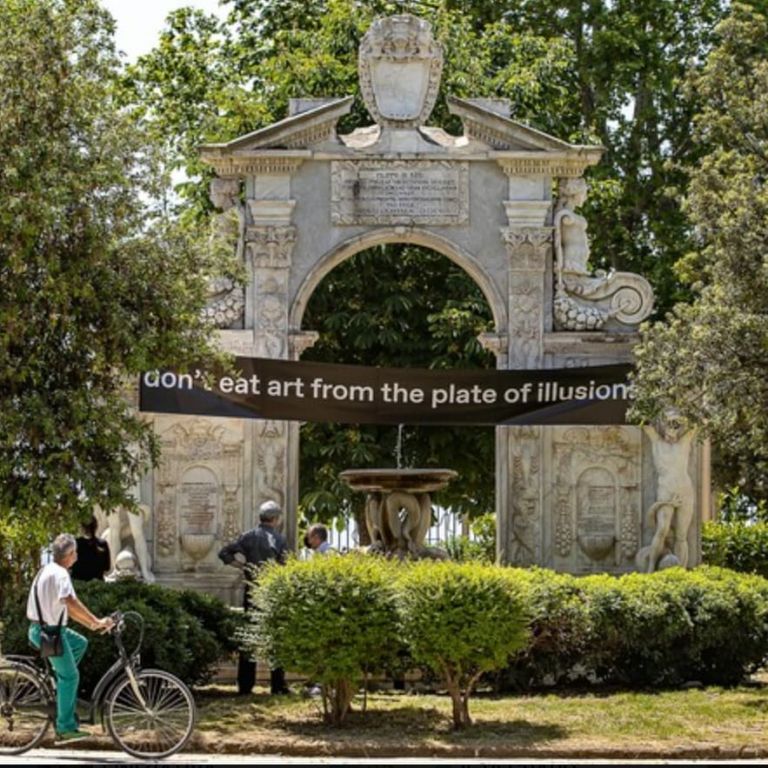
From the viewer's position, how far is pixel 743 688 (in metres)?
19.1

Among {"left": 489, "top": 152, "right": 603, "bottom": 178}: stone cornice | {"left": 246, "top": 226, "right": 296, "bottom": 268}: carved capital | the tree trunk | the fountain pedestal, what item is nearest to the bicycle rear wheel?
the tree trunk

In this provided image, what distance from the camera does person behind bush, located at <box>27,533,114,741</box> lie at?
47.8 feet

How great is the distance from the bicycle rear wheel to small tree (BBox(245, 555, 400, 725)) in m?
2.20

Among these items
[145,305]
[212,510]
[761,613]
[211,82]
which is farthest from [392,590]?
[211,82]

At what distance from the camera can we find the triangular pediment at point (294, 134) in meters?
22.9

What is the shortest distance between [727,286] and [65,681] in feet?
25.0

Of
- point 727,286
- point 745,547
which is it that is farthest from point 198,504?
point 745,547

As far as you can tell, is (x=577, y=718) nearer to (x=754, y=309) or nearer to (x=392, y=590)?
(x=392, y=590)

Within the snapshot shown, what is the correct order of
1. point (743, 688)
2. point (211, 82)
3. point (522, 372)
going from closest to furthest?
1. point (743, 688)
2. point (522, 372)
3. point (211, 82)

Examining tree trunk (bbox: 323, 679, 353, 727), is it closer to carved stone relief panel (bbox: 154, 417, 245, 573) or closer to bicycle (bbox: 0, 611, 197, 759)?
bicycle (bbox: 0, 611, 197, 759)

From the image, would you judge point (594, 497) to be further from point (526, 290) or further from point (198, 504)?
point (198, 504)

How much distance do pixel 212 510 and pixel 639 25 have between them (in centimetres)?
1595

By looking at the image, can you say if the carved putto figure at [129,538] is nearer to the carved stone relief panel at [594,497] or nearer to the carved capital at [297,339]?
the carved capital at [297,339]

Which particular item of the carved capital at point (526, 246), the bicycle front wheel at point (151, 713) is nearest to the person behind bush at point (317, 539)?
the bicycle front wheel at point (151, 713)
